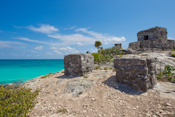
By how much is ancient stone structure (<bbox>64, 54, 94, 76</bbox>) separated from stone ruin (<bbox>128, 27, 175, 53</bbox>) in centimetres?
1546

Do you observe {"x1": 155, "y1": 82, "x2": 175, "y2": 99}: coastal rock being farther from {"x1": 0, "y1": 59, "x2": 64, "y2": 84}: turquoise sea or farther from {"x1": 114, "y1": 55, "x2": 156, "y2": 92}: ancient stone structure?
{"x1": 0, "y1": 59, "x2": 64, "y2": 84}: turquoise sea

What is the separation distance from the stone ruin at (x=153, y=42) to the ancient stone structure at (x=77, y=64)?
15.5m

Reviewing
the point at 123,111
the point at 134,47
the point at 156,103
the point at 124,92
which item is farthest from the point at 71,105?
the point at 134,47

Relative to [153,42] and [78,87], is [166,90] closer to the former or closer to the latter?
[78,87]

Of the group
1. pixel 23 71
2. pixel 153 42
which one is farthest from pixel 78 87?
pixel 23 71

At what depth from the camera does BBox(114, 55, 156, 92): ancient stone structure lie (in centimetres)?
546

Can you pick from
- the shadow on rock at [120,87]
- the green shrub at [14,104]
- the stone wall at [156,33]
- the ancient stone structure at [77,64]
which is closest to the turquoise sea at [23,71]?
the green shrub at [14,104]

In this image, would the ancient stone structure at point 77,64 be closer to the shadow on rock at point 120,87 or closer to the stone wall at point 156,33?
the shadow on rock at point 120,87

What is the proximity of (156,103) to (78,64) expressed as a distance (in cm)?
621

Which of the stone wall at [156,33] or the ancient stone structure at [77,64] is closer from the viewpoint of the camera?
the ancient stone structure at [77,64]

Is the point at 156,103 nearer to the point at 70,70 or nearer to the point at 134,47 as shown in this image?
the point at 70,70

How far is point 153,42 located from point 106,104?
21.7 m

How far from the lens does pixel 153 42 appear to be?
66.2 feet

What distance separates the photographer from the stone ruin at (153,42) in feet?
63.4
